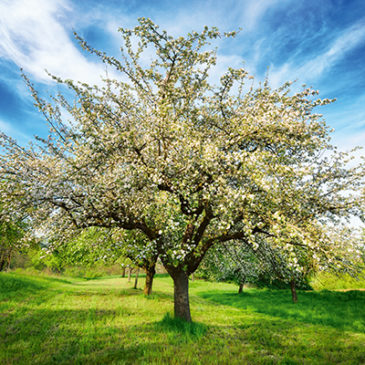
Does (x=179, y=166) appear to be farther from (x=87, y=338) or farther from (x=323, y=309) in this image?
(x=323, y=309)

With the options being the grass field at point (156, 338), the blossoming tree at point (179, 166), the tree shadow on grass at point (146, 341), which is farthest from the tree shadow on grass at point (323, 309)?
the blossoming tree at point (179, 166)

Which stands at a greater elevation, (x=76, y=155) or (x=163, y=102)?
(x=163, y=102)

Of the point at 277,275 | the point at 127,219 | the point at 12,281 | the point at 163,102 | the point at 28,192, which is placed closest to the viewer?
the point at 28,192

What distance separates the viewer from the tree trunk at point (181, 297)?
11.7m

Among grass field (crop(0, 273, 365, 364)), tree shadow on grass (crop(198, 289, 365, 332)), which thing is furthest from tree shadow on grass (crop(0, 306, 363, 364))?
tree shadow on grass (crop(198, 289, 365, 332))

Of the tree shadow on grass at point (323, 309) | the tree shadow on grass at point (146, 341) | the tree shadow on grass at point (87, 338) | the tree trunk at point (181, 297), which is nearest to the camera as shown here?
the tree shadow on grass at point (87, 338)

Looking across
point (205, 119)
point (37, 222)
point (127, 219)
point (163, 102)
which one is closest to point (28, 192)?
point (37, 222)

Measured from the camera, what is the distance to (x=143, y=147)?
1051 centimetres

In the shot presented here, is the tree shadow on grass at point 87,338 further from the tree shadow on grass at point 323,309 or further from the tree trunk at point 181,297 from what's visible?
the tree shadow on grass at point 323,309

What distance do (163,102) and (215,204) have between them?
524 cm

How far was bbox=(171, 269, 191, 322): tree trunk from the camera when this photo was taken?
11.7 meters

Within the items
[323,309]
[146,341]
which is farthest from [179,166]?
[323,309]

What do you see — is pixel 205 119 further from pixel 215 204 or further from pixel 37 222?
pixel 37 222

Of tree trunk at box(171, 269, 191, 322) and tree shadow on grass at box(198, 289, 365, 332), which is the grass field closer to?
tree shadow on grass at box(198, 289, 365, 332)
